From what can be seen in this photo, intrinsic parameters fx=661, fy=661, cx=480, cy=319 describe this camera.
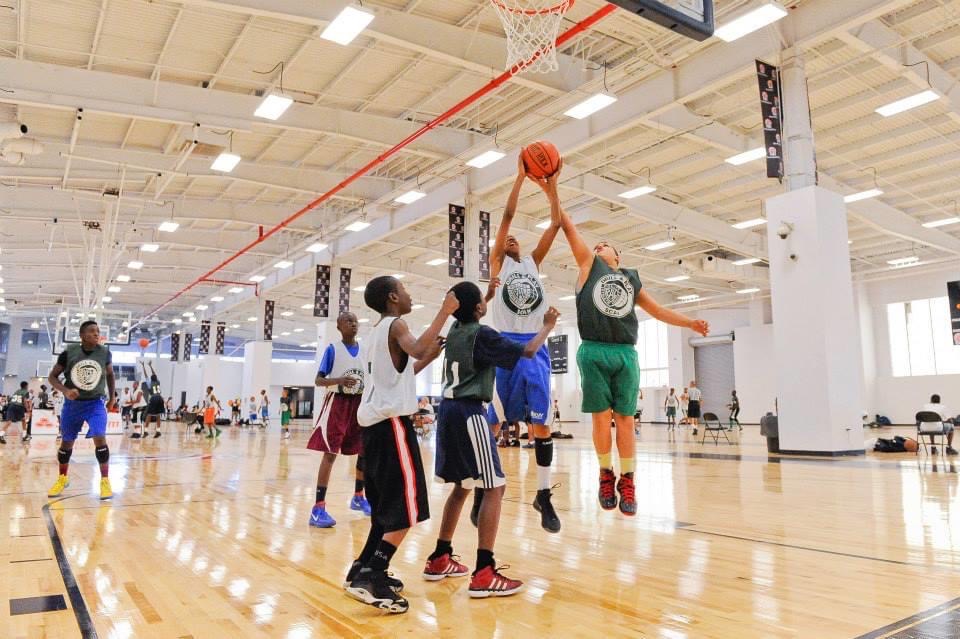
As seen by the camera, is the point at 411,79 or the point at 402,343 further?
the point at 411,79

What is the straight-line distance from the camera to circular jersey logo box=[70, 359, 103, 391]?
19.3 ft

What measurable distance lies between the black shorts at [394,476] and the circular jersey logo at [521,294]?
1404 millimetres

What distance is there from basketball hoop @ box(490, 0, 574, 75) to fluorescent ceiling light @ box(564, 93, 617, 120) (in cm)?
280

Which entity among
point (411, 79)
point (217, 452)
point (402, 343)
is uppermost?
point (411, 79)

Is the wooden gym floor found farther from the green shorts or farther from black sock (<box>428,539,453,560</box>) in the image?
the green shorts

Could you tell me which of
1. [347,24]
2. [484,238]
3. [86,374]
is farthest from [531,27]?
[484,238]

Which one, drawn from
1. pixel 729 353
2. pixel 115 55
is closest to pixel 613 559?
pixel 115 55

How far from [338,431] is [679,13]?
13.1 feet

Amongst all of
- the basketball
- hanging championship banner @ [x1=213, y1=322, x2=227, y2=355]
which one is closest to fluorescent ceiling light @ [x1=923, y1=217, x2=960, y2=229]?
the basketball

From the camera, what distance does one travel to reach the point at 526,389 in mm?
4000

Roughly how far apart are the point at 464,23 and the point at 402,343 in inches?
349

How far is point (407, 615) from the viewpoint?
8.36ft

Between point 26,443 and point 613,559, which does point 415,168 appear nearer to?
point 26,443

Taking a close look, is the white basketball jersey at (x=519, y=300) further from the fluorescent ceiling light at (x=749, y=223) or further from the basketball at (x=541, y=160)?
the fluorescent ceiling light at (x=749, y=223)
